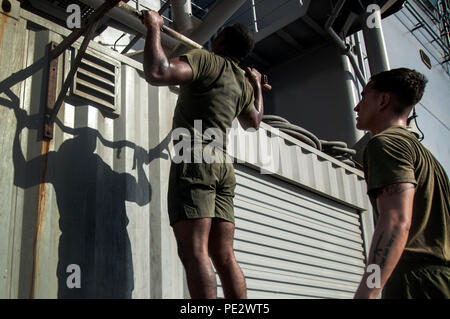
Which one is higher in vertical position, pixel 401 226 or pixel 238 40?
pixel 238 40

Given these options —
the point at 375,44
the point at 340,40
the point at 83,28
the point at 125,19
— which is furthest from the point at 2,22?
the point at 375,44

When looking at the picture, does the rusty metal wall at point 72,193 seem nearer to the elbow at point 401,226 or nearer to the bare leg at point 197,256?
the bare leg at point 197,256

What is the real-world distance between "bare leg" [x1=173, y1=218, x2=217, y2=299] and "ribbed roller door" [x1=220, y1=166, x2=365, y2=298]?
2.00m

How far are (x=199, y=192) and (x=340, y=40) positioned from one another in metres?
7.09

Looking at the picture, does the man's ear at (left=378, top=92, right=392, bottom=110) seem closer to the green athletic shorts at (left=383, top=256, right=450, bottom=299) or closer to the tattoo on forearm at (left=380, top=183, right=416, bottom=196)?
the tattoo on forearm at (left=380, top=183, right=416, bottom=196)

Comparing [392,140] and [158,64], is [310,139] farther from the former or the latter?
[392,140]

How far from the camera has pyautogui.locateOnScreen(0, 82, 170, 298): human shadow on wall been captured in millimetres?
3049

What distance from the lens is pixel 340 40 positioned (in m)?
8.80

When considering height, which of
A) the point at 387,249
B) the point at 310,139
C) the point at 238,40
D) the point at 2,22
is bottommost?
the point at 387,249

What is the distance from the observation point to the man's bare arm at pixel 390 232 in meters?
1.78

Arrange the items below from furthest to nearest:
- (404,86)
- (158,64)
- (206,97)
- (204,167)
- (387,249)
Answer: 1. (206,97)
2. (204,167)
3. (158,64)
4. (404,86)
5. (387,249)

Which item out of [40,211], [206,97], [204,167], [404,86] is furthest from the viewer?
[40,211]

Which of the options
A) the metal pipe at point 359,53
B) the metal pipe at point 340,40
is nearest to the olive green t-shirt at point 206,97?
the metal pipe at point 340,40

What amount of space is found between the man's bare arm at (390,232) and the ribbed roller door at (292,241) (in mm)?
2624
